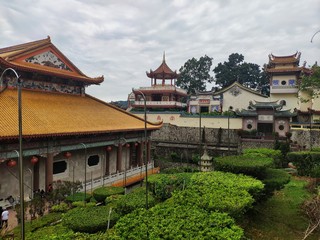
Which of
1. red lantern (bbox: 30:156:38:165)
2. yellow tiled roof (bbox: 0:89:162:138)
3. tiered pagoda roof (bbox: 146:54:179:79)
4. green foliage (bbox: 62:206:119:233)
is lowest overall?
green foliage (bbox: 62:206:119:233)

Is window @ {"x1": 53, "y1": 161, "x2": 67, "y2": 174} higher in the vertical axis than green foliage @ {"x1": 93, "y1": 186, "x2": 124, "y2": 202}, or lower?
higher

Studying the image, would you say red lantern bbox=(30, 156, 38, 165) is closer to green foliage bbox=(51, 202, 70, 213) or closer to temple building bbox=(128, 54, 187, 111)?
green foliage bbox=(51, 202, 70, 213)

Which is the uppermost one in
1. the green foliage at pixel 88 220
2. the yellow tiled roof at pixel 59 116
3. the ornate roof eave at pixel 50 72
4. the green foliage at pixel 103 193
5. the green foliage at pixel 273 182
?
the ornate roof eave at pixel 50 72

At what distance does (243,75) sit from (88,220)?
53.5 m

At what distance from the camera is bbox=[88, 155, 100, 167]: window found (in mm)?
19750

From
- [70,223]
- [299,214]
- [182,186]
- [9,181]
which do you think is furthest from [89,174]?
[299,214]

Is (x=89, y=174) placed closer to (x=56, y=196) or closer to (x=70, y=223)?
(x=56, y=196)

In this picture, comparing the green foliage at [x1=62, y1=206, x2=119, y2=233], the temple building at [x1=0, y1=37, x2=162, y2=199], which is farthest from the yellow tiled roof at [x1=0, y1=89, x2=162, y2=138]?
the green foliage at [x1=62, y1=206, x2=119, y2=233]

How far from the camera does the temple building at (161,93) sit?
38875 mm

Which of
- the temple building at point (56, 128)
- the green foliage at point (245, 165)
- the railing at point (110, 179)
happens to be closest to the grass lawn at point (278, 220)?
the green foliage at point (245, 165)

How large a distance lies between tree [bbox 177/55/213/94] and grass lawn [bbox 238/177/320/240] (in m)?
41.4

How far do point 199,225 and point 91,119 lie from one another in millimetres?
14145

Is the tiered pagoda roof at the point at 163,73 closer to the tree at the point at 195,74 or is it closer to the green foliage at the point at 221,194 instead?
the tree at the point at 195,74

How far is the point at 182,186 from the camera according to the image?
10.6 m
